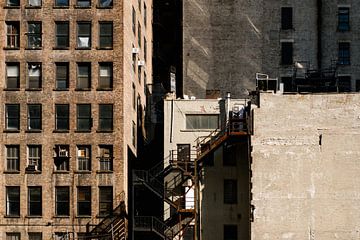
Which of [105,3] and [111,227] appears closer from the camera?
[111,227]

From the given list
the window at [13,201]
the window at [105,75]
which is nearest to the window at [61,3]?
the window at [105,75]

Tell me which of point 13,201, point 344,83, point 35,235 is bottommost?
point 35,235

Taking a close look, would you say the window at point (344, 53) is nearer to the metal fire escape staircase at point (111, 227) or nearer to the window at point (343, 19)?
the window at point (343, 19)

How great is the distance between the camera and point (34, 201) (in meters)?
78.2

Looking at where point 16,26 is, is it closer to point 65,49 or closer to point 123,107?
point 65,49

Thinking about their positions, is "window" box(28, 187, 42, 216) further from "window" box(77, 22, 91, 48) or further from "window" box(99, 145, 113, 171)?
"window" box(77, 22, 91, 48)

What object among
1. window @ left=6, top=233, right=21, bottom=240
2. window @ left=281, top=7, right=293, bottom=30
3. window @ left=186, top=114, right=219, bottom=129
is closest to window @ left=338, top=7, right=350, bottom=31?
window @ left=281, top=7, right=293, bottom=30

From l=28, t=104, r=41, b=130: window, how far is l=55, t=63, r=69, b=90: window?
2.41m

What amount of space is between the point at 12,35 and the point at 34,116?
23.1 ft

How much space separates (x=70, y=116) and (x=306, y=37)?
2830 cm

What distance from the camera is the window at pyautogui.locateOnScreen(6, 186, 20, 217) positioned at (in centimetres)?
7831

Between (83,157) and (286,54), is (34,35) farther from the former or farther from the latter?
(286,54)

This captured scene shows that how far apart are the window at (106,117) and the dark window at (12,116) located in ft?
22.0

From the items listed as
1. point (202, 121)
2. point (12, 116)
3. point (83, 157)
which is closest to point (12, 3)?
point (12, 116)
